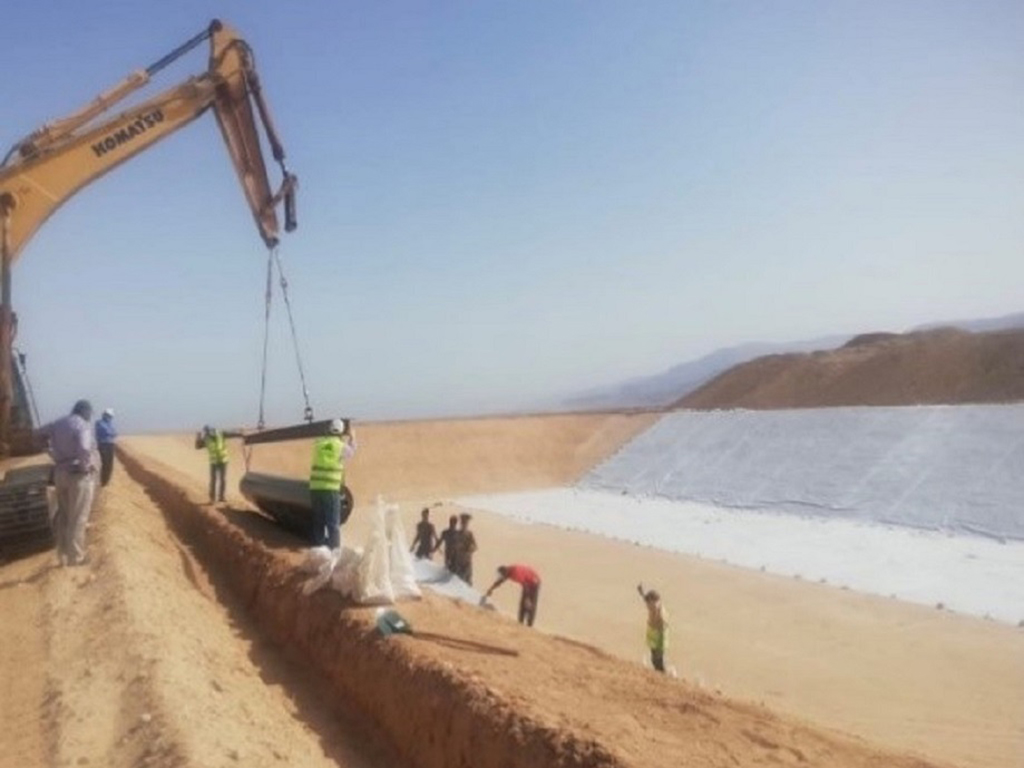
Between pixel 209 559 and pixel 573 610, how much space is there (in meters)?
6.66

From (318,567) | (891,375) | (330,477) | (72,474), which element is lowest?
(318,567)

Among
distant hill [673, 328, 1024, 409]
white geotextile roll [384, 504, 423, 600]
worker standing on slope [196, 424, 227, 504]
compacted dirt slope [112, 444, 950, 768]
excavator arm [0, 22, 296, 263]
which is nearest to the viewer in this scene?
compacted dirt slope [112, 444, 950, 768]

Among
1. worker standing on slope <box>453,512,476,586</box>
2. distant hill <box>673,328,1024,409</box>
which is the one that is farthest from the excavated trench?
distant hill <box>673,328,1024,409</box>

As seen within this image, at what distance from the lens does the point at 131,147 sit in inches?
524

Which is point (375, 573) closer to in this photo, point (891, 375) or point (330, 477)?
point (330, 477)

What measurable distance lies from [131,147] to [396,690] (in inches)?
419

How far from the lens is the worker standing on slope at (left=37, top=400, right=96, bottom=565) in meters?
9.43

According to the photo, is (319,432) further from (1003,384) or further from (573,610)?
(1003,384)

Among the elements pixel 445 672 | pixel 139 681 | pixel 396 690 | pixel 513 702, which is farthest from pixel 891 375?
pixel 139 681

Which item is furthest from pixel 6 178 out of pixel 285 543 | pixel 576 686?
pixel 576 686

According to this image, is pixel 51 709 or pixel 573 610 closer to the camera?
pixel 51 709

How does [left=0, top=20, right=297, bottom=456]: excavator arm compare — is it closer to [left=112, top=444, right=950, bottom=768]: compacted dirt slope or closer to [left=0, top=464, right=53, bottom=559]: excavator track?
[left=0, top=464, right=53, bottom=559]: excavator track

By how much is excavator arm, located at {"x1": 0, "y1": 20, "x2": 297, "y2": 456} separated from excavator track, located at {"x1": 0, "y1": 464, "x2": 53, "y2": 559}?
6.91ft

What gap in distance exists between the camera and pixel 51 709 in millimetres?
5828
